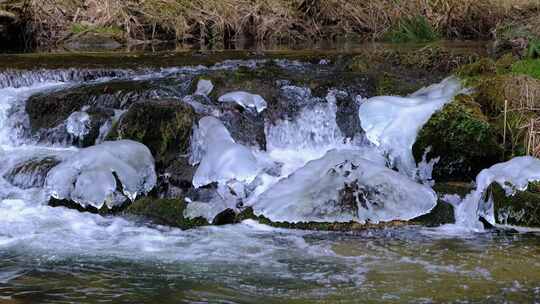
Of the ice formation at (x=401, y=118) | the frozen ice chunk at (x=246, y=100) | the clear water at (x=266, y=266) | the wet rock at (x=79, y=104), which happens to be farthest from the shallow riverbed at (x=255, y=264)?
the frozen ice chunk at (x=246, y=100)

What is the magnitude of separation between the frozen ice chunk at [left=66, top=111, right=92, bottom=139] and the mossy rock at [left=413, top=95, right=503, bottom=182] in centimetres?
298

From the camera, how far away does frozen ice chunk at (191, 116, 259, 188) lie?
5739 mm

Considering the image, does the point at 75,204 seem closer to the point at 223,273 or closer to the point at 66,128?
the point at 66,128

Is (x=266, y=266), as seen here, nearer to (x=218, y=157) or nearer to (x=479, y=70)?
(x=218, y=157)

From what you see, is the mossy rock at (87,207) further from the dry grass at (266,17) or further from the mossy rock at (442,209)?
the dry grass at (266,17)

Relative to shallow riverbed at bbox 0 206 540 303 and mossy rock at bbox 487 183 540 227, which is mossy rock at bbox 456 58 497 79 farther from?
shallow riverbed at bbox 0 206 540 303

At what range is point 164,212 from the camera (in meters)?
5.21

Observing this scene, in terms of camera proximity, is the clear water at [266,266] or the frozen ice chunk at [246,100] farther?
the frozen ice chunk at [246,100]

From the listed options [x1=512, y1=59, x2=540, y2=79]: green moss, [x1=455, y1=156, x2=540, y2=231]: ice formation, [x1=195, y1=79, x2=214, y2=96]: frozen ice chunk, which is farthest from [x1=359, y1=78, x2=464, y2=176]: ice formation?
[x1=195, y1=79, x2=214, y2=96]: frozen ice chunk

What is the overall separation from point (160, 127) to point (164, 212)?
1.22m

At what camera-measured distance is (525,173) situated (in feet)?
17.5

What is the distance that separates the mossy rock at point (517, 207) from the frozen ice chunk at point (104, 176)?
2.63 metres

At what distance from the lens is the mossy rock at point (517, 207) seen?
505 cm

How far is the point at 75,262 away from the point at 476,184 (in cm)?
306
